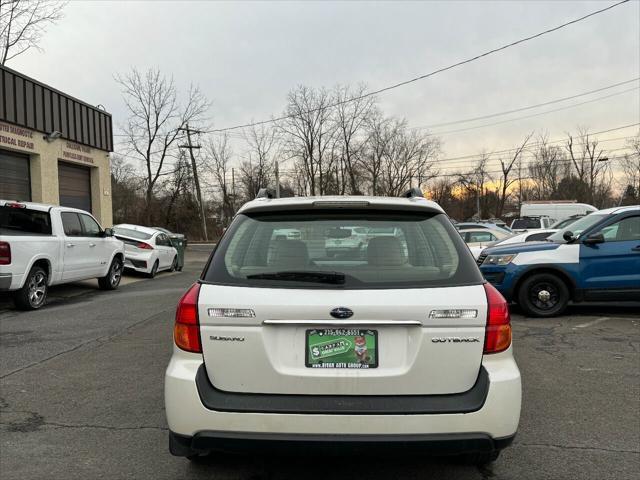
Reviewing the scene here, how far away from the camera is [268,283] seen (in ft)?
9.26

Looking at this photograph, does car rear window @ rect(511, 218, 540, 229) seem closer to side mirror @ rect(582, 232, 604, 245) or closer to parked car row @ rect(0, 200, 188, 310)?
side mirror @ rect(582, 232, 604, 245)

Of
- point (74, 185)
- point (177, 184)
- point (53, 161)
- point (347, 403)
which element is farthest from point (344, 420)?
point (177, 184)

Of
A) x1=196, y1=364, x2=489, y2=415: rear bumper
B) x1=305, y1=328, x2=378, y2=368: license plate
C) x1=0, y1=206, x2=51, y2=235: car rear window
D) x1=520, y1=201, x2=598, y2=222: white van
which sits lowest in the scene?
x1=196, y1=364, x2=489, y2=415: rear bumper

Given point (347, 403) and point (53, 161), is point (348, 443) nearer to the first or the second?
point (347, 403)

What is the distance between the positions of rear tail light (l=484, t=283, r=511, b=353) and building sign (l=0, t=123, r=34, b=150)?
16521 millimetres

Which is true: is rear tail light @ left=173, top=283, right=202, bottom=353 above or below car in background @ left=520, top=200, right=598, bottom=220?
below

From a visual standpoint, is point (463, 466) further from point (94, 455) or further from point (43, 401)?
point (43, 401)

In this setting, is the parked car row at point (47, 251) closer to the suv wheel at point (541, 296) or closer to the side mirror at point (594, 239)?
the suv wheel at point (541, 296)

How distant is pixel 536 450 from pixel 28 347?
19.7 ft

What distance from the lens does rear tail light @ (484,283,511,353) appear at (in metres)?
2.75

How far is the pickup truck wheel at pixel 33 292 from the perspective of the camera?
9.27 metres

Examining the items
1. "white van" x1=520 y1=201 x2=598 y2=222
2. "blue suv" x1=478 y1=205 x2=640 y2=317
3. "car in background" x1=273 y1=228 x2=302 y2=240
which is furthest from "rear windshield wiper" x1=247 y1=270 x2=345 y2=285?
"white van" x1=520 y1=201 x2=598 y2=222

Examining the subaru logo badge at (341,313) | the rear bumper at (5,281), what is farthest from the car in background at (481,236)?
the subaru logo badge at (341,313)

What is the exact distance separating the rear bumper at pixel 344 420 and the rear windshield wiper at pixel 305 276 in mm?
540
